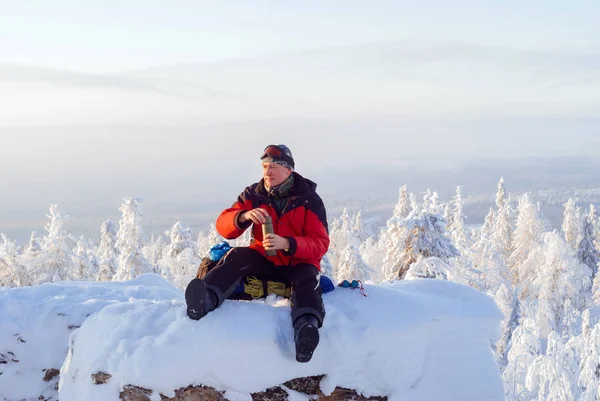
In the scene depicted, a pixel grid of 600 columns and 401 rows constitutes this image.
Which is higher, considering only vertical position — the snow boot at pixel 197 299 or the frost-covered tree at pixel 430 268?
the snow boot at pixel 197 299

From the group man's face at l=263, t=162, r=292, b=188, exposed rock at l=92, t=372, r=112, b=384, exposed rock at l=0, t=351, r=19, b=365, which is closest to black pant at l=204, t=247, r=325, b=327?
man's face at l=263, t=162, r=292, b=188

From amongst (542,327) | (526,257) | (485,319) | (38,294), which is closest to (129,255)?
(38,294)

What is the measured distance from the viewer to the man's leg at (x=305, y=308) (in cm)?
523

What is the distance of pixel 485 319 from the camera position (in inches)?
242

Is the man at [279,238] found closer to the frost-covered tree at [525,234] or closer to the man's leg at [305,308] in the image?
the man's leg at [305,308]

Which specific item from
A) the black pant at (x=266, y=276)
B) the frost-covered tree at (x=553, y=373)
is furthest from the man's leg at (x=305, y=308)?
the frost-covered tree at (x=553, y=373)

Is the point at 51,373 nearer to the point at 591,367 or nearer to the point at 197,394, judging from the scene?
the point at 197,394

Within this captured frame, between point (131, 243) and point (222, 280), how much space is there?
70.2 ft

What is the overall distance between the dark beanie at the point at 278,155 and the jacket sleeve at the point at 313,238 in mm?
590

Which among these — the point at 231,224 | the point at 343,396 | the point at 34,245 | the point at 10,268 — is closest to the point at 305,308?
the point at 343,396

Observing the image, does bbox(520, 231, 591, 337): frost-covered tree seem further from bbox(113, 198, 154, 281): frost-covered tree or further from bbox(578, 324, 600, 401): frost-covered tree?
bbox(113, 198, 154, 281): frost-covered tree

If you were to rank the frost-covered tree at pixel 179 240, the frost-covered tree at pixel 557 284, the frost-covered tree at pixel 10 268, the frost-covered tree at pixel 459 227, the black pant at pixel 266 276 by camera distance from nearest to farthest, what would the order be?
the black pant at pixel 266 276
the frost-covered tree at pixel 10 268
the frost-covered tree at pixel 459 227
the frost-covered tree at pixel 179 240
the frost-covered tree at pixel 557 284

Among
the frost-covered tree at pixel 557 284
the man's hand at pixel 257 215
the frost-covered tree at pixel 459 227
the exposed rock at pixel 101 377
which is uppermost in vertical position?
the man's hand at pixel 257 215

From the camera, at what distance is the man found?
5727mm
